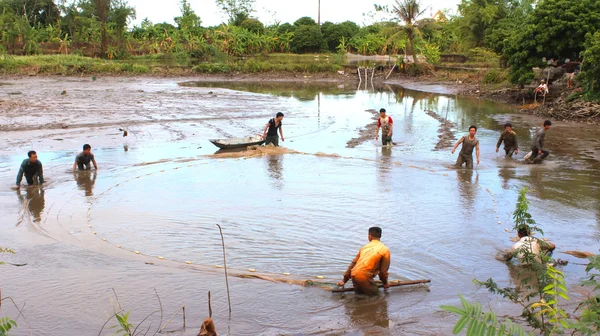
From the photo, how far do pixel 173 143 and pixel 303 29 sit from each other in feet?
142

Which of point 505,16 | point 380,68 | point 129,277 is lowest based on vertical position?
point 129,277

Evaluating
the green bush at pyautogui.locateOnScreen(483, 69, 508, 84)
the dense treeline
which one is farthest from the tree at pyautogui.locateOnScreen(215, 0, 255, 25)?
the green bush at pyautogui.locateOnScreen(483, 69, 508, 84)

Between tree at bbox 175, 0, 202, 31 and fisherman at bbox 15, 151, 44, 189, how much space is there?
46.1 m

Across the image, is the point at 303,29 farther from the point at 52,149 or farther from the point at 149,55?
the point at 52,149

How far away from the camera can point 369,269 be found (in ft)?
24.3

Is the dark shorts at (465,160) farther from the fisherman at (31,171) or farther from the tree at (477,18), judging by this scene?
the tree at (477,18)

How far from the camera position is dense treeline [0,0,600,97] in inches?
1722

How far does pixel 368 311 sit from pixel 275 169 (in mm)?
8813

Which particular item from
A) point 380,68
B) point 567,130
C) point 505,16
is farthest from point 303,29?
point 567,130

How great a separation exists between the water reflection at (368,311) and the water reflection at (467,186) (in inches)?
204

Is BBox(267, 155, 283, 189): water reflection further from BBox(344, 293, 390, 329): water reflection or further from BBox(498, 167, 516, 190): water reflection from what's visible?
BBox(344, 293, 390, 329): water reflection

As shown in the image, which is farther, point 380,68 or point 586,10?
point 380,68

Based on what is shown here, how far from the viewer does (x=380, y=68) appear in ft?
161

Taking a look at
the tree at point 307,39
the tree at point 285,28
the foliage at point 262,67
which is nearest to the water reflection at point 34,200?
the foliage at point 262,67
